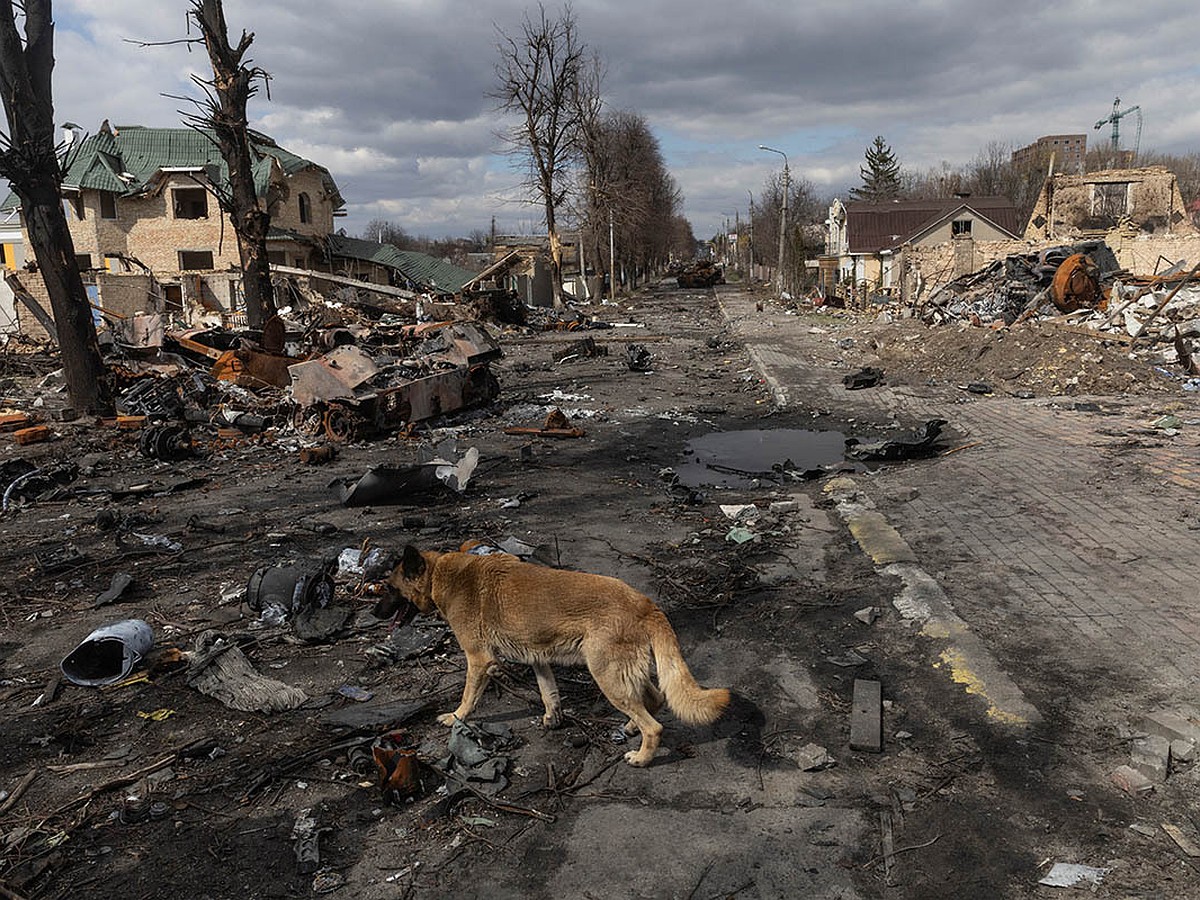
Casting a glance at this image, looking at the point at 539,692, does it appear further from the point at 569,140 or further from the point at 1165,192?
the point at 1165,192

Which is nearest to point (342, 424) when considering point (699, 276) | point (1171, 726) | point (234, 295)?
point (1171, 726)

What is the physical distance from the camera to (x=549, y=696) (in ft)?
12.7

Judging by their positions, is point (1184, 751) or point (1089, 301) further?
point (1089, 301)

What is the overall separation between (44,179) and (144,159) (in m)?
28.9

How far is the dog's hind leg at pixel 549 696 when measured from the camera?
3.87 meters

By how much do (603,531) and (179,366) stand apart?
11435 millimetres

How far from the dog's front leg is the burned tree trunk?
535 inches

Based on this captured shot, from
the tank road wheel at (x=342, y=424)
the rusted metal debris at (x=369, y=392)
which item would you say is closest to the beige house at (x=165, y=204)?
the rusted metal debris at (x=369, y=392)

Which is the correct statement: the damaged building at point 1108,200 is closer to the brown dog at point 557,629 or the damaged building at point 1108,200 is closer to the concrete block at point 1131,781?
the concrete block at point 1131,781

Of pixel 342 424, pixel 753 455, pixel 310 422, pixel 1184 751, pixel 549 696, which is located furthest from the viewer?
pixel 310 422

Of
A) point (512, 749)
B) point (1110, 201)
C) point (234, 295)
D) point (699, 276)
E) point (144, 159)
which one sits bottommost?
point (512, 749)

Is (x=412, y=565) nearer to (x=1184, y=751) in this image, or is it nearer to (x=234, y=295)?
(x=1184, y=751)

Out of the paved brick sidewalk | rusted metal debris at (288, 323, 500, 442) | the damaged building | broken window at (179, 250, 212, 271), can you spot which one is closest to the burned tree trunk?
rusted metal debris at (288, 323, 500, 442)

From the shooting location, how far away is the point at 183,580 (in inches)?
234
